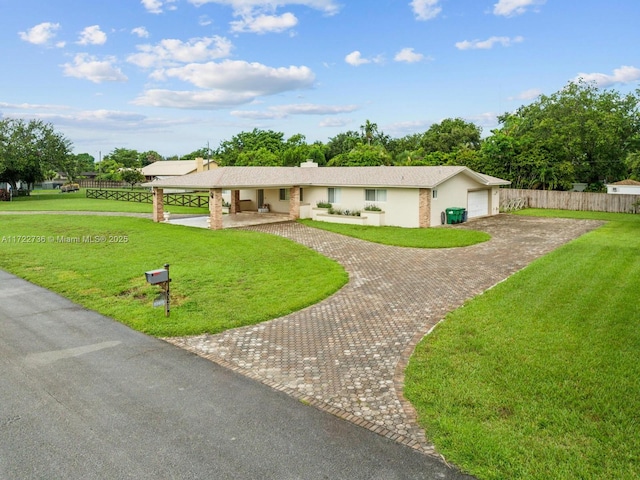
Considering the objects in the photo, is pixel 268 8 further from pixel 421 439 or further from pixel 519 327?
pixel 421 439

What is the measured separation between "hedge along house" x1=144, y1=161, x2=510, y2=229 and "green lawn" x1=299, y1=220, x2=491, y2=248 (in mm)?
1623

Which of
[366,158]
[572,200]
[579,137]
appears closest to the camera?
[572,200]

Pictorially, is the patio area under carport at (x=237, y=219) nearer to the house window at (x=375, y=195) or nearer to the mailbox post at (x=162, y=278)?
the house window at (x=375, y=195)

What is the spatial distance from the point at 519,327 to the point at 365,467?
18.2 feet

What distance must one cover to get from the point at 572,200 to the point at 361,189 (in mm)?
19583

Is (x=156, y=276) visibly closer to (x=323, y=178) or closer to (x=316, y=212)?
(x=316, y=212)

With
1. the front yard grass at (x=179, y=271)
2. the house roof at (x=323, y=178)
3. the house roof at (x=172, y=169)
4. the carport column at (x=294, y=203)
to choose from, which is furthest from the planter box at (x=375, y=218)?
the house roof at (x=172, y=169)

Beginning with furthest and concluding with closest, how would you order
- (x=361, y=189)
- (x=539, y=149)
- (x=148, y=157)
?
(x=148, y=157) → (x=539, y=149) → (x=361, y=189)

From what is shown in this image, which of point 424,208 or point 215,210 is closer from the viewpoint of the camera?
point 215,210

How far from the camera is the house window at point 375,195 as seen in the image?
2628 centimetres

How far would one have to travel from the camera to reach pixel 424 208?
24656mm

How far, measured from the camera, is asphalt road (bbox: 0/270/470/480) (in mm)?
4727

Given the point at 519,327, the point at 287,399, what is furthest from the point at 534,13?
the point at 287,399

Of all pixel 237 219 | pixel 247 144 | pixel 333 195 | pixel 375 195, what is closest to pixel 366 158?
pixel 333 195
